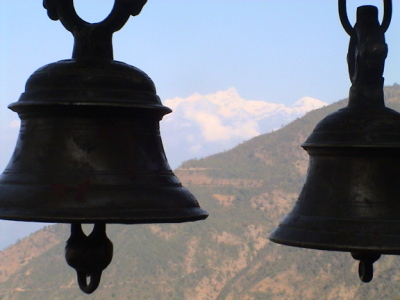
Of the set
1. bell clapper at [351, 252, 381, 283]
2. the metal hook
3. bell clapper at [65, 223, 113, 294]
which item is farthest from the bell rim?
the metal hook

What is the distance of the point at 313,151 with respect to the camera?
2895mm

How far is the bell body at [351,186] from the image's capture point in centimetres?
262

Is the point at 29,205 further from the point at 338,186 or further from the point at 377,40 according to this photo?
the point at 377,40

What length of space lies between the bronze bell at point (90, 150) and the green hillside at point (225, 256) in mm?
40724

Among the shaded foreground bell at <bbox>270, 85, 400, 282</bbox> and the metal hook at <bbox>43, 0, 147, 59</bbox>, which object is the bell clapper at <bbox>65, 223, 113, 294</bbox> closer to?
the metal hook at <bbox>43, 0, 147, 59</bbox>

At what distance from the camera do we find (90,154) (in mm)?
2320

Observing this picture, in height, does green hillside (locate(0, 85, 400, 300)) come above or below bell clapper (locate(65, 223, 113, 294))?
below

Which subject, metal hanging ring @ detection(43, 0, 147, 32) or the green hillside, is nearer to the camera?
metal hanging ring @ detection(43, 0, 147, 32)

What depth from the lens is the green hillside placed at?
A: 153ft

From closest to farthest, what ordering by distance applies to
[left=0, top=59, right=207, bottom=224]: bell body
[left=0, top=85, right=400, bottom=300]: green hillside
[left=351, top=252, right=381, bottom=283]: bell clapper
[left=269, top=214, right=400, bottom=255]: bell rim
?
[left=0, top=59, right=207, bottom=224]: bell body < [left=269, top=214, right=400, bottom=255]: bell rim < [left=351, top=252, right=381, bottom=283]: bell clapper < [left=0, top=85, right=400, bottom=300]: green hillside

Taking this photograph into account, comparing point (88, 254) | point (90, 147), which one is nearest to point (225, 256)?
point (88, 254)

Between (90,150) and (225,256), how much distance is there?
172ft

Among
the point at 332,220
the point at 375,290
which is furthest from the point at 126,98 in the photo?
the point at 375,290

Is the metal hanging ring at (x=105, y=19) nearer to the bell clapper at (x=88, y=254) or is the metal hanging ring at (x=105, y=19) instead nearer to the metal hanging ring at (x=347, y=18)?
the bell clapper at (x=88, y=254)
